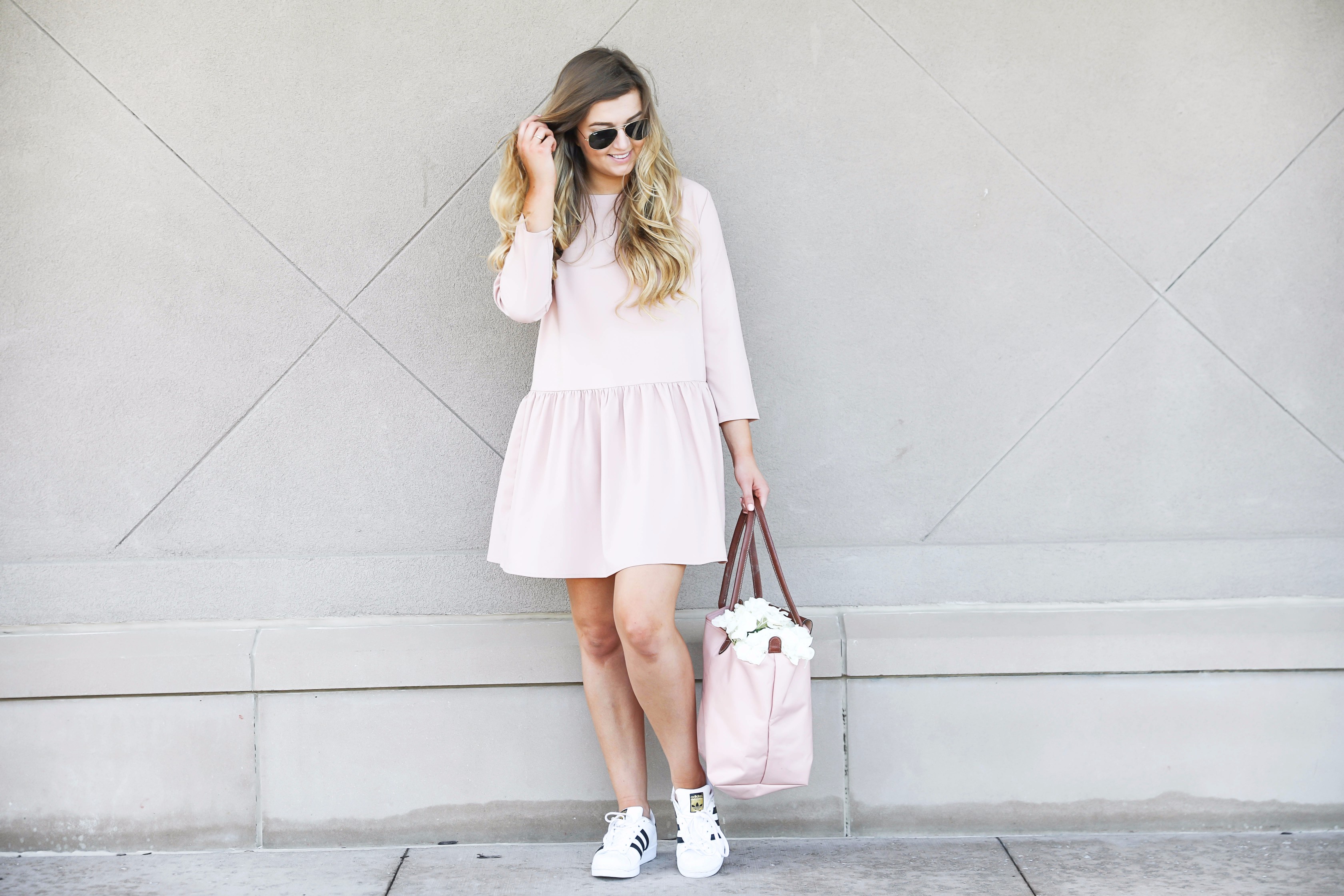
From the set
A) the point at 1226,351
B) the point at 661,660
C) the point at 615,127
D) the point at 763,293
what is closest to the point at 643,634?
the point at 661,660

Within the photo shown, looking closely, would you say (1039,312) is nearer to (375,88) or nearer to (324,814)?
(375,88)

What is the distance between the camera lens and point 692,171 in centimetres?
314

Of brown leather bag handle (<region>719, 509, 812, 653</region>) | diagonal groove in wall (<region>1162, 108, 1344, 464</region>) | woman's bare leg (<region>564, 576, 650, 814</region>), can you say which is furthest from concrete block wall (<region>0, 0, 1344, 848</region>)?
brown leather bag handle (<region>719, 509, 812, 653</region>)

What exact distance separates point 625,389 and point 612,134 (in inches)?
24.5

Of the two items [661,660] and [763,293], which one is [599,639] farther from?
[763,293]

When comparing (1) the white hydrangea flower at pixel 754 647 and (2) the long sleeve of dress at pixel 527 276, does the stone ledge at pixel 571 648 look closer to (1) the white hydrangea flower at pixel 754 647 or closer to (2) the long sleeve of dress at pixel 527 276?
(1) the white hydrangea flower at pixel 754 647

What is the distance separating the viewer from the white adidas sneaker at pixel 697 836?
2.75m

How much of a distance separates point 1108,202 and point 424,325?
205cm

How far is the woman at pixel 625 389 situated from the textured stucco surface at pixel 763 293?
0.43 meters

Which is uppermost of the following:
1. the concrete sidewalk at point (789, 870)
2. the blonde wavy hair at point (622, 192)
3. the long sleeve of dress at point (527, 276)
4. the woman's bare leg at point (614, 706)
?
the blonde wavy hair at point (622, 192)

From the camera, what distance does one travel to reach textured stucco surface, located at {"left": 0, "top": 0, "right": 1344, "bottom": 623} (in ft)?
10.2

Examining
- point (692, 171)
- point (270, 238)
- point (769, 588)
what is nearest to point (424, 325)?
point (270, 238)

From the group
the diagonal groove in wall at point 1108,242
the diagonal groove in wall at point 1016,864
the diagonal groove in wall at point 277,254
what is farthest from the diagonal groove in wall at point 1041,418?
the diagonal groove in wall at point 277,254

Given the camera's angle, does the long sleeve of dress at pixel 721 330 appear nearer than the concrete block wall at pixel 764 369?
Yes
